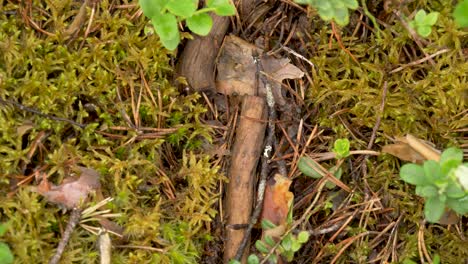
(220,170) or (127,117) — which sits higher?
(127,117)

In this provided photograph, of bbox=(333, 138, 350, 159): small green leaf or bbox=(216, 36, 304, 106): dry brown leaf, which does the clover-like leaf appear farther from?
bbox=(216, 36, 304, 106): dry brown leaf

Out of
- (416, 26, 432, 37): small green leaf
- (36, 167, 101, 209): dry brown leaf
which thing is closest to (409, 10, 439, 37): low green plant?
(416, 26, 432, 37): small green leaf

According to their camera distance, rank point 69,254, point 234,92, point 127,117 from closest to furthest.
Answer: point 69,254 → point 127,117 → point 234,92

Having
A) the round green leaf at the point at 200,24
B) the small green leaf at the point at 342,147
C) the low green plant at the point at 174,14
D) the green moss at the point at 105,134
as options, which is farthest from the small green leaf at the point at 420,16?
the green moss at the point at 105,134

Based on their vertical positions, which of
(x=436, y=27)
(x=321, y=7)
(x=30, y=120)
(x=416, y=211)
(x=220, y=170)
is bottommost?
(x=416, y=211)

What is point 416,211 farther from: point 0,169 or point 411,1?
point 0,169

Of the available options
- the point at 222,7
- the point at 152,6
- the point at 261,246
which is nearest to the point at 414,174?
the point at 261,246

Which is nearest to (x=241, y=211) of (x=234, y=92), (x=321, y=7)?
(x=234, y=92)
